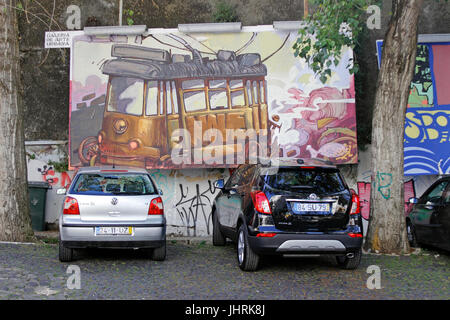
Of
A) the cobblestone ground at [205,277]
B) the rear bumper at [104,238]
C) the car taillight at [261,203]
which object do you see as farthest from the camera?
the rear bumper at [104,238]

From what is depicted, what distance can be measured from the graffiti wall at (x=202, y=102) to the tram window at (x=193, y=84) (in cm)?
3

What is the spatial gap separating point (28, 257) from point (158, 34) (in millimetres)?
6999

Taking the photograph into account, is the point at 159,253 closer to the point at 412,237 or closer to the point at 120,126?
the point at 412,237

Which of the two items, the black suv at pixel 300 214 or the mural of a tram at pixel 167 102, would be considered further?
the mural of a tram at pixel 167 102

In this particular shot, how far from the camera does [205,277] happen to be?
7.34 metres

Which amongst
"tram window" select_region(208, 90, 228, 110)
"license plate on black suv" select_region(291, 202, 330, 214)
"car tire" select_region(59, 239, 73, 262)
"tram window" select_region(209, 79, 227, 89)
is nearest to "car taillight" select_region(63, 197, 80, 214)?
"car tire" select_region(59, 239, 73, 262)

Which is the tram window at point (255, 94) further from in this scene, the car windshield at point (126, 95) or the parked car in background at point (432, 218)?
the parked car in background at point (432, 218)

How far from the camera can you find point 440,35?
12.9 meters

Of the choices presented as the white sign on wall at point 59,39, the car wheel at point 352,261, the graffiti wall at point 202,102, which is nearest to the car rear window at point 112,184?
the car wheel at point 352,261

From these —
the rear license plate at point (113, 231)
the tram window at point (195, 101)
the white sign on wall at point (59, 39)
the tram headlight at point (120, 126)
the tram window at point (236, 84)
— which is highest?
the white sign on wall at point (59, 39)

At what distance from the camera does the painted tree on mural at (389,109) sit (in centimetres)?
922

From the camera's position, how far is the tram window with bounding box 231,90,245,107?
12.9 metres

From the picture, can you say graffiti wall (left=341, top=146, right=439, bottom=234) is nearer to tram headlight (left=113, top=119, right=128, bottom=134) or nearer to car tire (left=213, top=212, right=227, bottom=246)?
car tire (left=213, top=212, right=227, bottom=246)

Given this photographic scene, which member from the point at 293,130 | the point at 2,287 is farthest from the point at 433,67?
the point at 2,287
